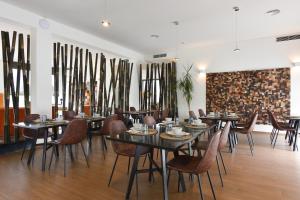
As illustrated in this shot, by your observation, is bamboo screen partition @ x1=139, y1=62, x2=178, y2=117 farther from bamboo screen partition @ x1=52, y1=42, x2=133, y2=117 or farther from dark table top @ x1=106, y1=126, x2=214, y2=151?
dark table top @ x1=106, y1=126, x2=214, y2=151

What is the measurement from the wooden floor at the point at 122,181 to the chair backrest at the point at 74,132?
48 centimetres

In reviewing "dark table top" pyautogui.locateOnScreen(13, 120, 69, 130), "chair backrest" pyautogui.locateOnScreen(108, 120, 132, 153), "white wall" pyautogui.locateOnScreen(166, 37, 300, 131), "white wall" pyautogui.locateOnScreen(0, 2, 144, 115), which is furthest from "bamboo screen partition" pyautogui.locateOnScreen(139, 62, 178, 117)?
"chair backrest" pyautogui.locateOnScreen(108, 120, 132, 153)

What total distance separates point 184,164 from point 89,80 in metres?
4.91

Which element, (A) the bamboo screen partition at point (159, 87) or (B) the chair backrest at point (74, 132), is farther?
(A) the bamboo screen partition at point (159, 87)

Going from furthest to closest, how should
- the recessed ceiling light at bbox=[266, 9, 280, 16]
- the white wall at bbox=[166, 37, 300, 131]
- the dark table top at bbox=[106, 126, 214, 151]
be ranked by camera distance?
1. the white wall at bbox=[166, 37, 300, 131]
2. the recessed ceiling light at bbox=[266, 9, 280, 16]
3. the dark table top at bbox=[106, 126, 214, 151]

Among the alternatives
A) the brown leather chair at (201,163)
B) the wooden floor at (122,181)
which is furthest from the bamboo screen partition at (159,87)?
the brown leather chair at (201,163)

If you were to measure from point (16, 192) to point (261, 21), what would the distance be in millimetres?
5829

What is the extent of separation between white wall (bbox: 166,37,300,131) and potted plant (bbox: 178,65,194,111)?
0.15 metres

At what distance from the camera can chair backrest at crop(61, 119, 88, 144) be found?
10.1 ft

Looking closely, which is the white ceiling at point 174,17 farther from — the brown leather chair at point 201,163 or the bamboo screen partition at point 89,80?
the brown leather chair at point 201,163

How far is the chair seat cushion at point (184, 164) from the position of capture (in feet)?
6.81

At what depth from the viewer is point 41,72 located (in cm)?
460

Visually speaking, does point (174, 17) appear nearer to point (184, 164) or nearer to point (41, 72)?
point (41, 72)

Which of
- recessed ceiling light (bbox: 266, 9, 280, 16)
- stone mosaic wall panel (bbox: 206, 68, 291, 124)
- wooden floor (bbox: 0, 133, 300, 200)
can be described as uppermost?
recessed ceiling light (bbox: 266, 9, 280, 16)
